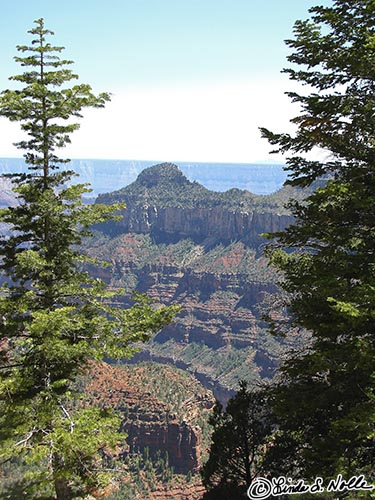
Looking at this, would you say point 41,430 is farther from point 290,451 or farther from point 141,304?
point 290,451

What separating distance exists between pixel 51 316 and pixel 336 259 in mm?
6644

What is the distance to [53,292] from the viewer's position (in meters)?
12.6

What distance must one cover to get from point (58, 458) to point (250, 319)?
499 feet

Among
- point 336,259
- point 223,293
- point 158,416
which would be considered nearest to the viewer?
point 336,259

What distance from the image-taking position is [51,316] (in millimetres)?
10633

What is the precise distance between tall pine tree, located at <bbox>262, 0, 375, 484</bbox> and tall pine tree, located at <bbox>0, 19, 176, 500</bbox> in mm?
4232

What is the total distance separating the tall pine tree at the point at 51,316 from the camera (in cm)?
1094

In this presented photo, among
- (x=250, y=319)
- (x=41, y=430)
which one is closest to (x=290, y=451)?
(x=41, y=430)

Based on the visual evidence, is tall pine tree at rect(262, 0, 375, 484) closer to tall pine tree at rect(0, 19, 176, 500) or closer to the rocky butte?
tall pine tree at rect(0, 19, 176, 500)

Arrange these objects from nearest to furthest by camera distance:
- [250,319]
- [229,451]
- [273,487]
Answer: [273,487], [229,451], [250,319]

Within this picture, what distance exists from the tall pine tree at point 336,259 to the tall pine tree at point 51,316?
4.23 meters
